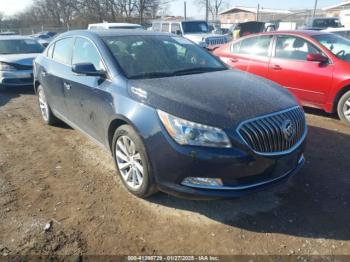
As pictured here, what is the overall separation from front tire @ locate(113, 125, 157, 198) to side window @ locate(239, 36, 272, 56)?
4.34 m

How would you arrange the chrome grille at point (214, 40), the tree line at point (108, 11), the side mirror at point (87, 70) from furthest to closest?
the tree line at point (108, 11)
the chrome grille at point (214, 40)
the side mirror at point (87, 70)

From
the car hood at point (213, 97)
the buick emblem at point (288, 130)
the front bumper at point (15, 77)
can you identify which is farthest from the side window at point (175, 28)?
the buick emblem at point (288, 130)

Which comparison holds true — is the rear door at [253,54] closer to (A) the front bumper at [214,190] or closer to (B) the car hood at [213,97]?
(B) the car hood at [213,97]

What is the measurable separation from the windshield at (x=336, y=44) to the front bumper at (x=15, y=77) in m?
7.17

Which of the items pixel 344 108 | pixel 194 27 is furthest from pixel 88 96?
pixel 194 27

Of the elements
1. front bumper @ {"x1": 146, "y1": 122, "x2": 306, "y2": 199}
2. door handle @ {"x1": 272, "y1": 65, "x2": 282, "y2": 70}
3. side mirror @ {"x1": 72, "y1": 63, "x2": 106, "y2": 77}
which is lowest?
front bumper @ {"x1": 146, "y1": 122, "x2": 306, "y2": 199}

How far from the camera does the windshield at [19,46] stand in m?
9.84

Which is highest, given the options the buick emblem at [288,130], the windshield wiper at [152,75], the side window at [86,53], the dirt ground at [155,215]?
the side window at [86,53]

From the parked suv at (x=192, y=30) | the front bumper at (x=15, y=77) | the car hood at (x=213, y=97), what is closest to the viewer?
the car hood at (x=213, y=97)

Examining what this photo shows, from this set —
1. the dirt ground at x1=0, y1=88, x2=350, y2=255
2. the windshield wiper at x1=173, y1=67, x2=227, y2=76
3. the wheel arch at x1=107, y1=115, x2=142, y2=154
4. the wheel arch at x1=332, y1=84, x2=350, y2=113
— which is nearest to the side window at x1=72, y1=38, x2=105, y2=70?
the wheel arch at x1=107, y1=115, x2=142, y2=154

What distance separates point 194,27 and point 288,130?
13.9 metres

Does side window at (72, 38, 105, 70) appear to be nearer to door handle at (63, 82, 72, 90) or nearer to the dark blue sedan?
the dark blue sedan

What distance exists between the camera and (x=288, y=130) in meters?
3.02

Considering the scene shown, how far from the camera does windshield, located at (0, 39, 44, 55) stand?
32.3ft
